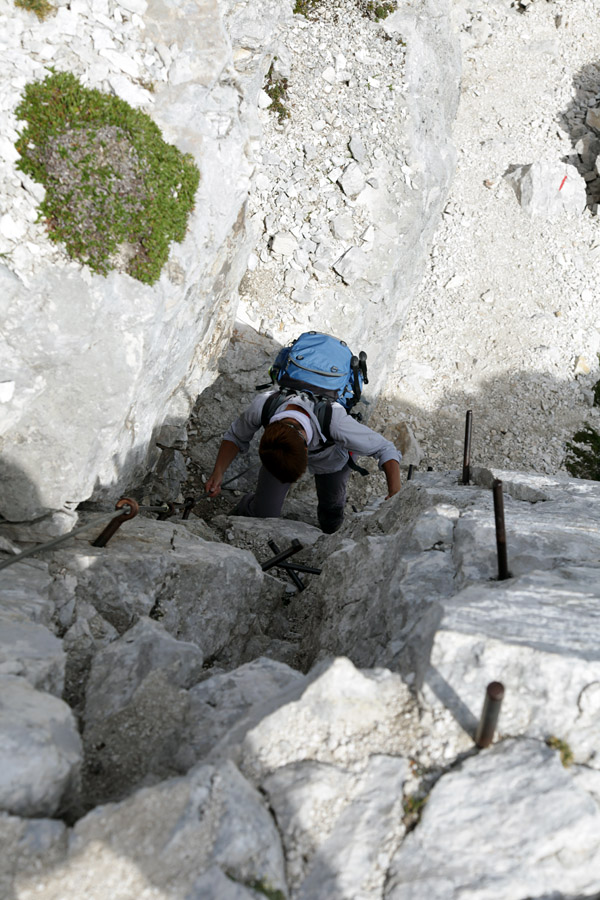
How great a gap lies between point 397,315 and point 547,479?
315 inches

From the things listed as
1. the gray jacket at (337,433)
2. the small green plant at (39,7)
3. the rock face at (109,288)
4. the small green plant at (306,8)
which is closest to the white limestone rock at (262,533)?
the gray jacket at (337,433)

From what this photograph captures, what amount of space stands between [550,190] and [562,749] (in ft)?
58.0

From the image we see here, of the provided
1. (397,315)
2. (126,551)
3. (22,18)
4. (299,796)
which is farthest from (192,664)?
(397,315)

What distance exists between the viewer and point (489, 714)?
3.48m

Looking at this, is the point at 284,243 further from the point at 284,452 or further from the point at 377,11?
the point at 377,11

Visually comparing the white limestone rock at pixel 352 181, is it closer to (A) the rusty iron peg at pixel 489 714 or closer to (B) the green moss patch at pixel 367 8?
(B) the green moss patch at pixel 367 8

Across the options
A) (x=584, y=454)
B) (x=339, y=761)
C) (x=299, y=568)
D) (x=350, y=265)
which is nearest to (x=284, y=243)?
(x=350, y=265)

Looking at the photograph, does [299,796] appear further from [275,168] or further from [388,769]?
[275,168]

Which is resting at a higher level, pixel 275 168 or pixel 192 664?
pixel 275 168

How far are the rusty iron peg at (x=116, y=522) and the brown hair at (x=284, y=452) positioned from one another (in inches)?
73.0

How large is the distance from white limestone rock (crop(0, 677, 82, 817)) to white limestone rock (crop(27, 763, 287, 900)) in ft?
1.18

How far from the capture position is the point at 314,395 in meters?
8.88

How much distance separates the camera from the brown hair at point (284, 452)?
25.0 ft

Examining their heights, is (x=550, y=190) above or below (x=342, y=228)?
above
